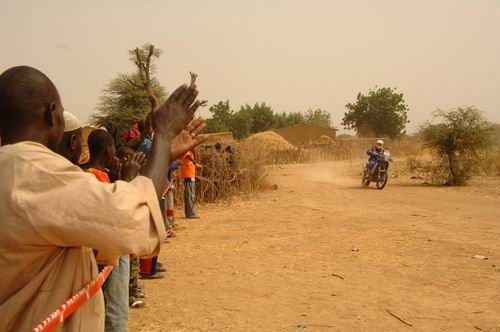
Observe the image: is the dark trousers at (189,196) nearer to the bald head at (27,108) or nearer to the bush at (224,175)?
the bush at (224,175)

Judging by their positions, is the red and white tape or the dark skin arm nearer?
the red and white tape

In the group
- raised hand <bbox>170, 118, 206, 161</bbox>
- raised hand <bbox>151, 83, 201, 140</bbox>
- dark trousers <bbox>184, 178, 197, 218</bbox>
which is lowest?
dark trousers <bbox>184, 178, 197, 218</bbox>

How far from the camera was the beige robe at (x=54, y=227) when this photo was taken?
4.24 feet

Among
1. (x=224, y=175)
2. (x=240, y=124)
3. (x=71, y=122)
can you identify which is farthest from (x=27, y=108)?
(x=240, y=124)

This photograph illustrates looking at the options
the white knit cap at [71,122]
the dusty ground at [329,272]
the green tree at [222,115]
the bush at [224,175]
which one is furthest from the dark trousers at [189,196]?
the green tree at [222,115]

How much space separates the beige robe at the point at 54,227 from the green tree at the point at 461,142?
18409 mm

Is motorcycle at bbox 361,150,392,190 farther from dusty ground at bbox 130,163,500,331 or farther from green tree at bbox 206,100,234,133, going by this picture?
green tree at bbox 206,100,234,133

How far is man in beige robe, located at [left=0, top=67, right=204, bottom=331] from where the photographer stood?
1.29m

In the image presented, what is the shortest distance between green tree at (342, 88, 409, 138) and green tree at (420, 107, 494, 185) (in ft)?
116

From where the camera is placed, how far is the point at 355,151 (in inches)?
1516

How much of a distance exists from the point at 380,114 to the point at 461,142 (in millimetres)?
36203

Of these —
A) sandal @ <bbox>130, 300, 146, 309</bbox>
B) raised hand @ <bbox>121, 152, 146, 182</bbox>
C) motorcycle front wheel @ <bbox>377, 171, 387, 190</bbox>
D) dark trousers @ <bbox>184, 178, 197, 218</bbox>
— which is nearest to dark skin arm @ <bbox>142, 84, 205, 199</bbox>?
raised hand @ <bbox>121, 152, 146, 182</bbox>

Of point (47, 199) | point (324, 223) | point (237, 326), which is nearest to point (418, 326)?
point (237, 326)

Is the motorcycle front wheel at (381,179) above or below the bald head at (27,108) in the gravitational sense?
below
